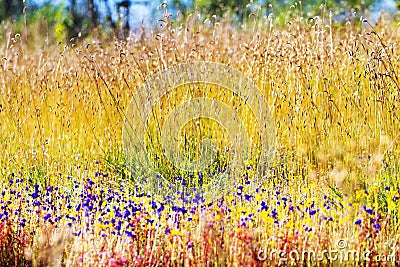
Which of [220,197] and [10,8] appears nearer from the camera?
[220,197]

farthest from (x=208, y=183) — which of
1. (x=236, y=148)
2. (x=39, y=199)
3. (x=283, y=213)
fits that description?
(x=39, y=199)

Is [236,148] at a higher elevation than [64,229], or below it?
higher

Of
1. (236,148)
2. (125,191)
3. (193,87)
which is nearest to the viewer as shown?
(125,191)

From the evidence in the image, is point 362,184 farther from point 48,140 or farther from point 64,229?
point 48,140

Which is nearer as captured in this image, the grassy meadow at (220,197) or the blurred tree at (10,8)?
the grassy meadow at (220,197)

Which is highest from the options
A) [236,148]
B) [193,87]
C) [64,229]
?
[193,87]

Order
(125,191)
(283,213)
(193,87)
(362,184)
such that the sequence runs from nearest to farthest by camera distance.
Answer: (283,213) < (362,184) < (125,191) < (193,87)

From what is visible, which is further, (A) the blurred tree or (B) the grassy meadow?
(A) the blurred tree

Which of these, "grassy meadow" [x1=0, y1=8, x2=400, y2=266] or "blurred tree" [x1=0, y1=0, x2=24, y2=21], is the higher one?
"blurred tree" [x1=0, y1=0, x2=24, y2=21]

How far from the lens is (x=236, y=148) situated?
128 inches

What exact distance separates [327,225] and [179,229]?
670 mm

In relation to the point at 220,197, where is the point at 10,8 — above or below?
above

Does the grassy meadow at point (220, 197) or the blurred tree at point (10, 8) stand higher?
the blurred tree at point (10, 8)

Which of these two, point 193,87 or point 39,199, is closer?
point 39,199
